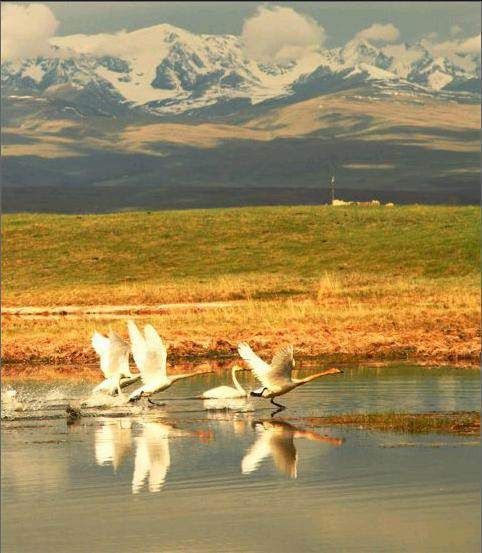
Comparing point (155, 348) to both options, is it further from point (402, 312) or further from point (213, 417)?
point (402, 312)

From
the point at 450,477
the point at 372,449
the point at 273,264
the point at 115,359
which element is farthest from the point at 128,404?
the point at 273,264

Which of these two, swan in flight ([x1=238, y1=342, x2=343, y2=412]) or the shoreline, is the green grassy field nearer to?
the shoreline

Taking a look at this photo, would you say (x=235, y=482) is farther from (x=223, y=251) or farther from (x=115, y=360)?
(x=223, y=251)

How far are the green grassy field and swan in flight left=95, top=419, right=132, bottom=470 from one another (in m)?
11.6

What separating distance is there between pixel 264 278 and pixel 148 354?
35391mm

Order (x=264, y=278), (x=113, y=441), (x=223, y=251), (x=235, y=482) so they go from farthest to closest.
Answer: (x=223, y=251)
(x=264, y=278)
(x=113, y=441)
(x=235, y=482)

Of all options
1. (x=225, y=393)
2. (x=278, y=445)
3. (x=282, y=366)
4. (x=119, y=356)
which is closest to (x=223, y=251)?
(x=119, y=356)

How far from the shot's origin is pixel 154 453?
23.2 meters

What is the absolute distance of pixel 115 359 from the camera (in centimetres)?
2908

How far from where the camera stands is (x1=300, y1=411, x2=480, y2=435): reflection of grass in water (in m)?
24.9

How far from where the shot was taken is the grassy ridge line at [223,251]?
6053cm

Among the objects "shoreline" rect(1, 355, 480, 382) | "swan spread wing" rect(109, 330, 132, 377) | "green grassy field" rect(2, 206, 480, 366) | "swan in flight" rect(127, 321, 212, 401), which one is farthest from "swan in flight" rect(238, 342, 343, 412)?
"green grassy field" rect(2, 206, 480, 366)

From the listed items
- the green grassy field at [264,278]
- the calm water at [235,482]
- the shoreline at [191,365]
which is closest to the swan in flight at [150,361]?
the calm water at [235,482]

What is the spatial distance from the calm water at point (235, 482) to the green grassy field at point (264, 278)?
10813 mm
